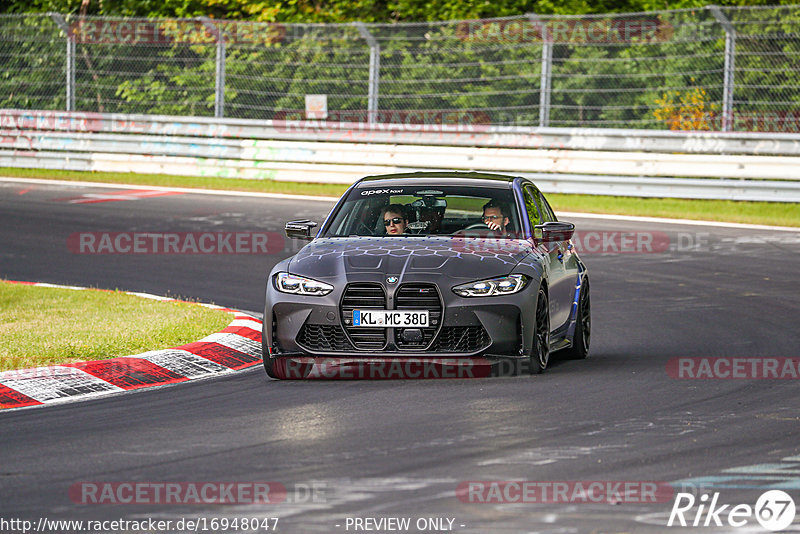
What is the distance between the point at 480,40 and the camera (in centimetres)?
2289

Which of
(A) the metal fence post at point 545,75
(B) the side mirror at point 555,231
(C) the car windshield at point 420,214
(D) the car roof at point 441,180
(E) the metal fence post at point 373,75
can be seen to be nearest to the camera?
(B) the side mirror at point 555,231

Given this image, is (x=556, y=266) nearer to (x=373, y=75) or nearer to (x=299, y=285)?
(x=299, y=285)

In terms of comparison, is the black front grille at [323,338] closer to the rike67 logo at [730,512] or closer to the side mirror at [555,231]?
the side mirror at [555,231]

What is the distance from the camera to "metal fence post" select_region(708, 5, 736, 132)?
20625mm

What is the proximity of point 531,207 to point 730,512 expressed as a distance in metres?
5.10

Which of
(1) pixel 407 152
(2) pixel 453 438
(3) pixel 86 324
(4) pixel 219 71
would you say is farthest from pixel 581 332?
(4) pixel 219 71

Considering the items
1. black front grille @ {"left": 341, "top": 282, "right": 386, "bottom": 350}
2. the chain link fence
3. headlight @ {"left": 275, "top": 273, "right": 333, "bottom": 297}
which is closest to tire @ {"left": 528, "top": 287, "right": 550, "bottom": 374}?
black front grille @ {"left": 341, "top": 282, "right": 386, "bottom": 350}

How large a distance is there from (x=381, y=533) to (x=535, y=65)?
693 inches

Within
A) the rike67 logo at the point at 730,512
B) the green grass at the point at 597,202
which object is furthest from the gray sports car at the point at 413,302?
the green grass at the point at 597,202

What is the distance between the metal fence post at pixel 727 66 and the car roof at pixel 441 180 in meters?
11.0

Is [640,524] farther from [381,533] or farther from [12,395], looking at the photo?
[12,395]

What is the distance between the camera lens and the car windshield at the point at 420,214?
9.84 meters

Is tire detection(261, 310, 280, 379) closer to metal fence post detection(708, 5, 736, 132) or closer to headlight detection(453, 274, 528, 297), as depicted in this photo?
headlight detection(453, 274, 528, 297)

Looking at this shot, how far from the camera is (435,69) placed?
23.0 metres
